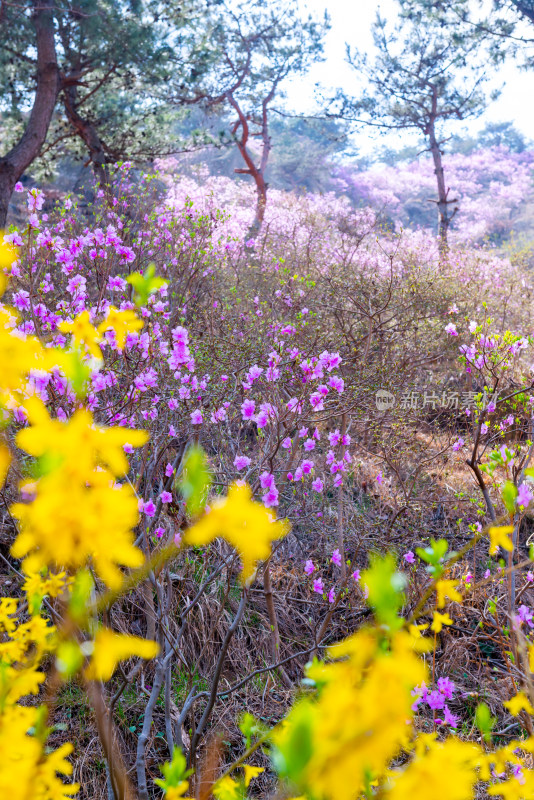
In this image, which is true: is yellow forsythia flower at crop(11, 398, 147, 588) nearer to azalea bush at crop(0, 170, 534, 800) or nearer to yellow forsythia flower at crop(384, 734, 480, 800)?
azalea bush at crop(0, 170, 534, 800)

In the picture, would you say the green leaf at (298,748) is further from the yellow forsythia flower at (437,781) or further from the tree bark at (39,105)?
the tree bark at (39,105)

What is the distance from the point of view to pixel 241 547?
0.56 m

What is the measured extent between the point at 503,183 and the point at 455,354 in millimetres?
25134

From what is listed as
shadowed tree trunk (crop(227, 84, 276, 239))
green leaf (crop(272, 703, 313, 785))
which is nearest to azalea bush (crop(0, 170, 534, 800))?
green leaf (crop(272, 703, 313, 785))

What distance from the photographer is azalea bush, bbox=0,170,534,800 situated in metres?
0.47

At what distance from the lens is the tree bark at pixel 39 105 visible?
693 centimetres

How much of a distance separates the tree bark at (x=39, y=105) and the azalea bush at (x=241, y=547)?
248cm

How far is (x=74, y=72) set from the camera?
8.09m

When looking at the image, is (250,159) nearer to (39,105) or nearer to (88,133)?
(88,133)

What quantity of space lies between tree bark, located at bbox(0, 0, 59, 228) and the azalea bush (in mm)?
2484

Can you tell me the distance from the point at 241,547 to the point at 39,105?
8426 mm

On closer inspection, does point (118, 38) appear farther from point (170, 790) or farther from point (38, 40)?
point (170, 790)

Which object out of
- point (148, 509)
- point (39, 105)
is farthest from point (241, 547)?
point (39, 105)

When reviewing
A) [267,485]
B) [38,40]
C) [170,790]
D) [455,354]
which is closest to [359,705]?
[170,790]
